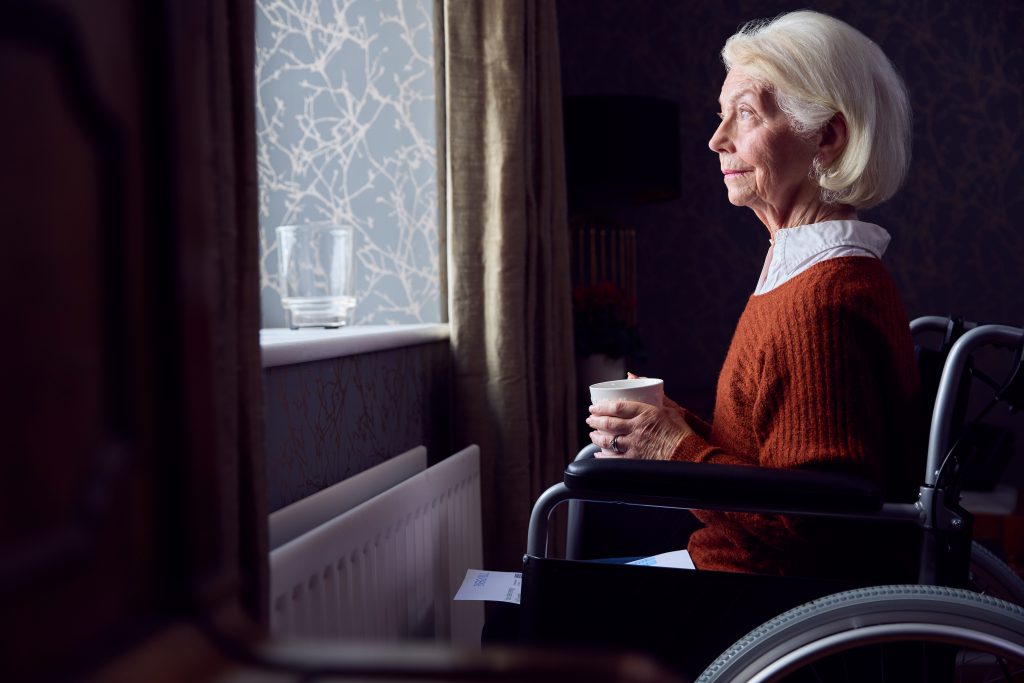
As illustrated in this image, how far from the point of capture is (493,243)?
161 centimetres

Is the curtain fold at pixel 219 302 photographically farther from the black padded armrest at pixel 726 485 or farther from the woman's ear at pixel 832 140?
the woman's ear at pixel 832 140

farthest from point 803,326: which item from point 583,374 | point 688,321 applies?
point 688,321

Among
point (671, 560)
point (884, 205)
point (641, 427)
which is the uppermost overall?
point (884, 205)

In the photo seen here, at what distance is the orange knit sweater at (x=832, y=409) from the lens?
3.04 feet

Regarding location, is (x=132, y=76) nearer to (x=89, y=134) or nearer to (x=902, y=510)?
(x=89, y=134)

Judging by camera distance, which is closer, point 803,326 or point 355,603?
point 803,326

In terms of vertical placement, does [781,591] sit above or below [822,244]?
below

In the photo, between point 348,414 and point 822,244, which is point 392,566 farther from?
point 822,244

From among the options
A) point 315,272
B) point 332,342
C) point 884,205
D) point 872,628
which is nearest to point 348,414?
point 332,342

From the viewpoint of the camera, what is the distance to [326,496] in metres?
1.12

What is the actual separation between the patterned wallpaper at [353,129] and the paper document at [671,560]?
71 cm

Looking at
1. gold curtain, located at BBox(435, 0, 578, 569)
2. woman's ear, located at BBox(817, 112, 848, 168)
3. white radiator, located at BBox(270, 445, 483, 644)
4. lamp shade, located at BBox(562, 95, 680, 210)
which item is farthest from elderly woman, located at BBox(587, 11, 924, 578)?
lamp shade, located at BBox(562, 95, 680, 210)

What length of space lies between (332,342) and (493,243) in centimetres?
52

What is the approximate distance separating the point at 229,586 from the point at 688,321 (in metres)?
3.00
